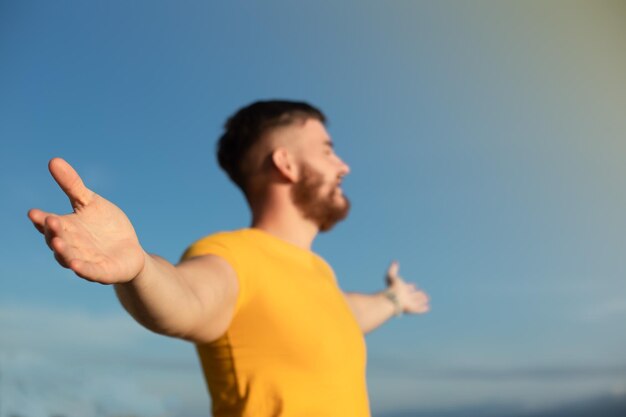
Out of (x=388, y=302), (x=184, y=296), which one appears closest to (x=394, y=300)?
(x=388, y=302)

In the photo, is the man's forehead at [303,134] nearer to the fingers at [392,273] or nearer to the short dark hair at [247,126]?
the short dark hair at [247,126]

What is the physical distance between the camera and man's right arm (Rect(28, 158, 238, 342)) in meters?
1.36

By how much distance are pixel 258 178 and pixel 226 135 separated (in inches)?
14.0

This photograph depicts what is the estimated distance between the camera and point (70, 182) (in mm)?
1422

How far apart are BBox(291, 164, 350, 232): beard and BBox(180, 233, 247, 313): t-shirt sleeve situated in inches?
21.6

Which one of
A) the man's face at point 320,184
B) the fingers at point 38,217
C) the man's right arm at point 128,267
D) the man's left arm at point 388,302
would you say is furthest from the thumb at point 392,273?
the fingers at point 38,217

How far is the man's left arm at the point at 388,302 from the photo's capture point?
12.2ft

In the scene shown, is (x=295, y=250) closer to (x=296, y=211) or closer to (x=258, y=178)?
(x=296, y=211)

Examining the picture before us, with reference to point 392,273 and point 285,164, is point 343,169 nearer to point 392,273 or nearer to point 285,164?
point 285,164

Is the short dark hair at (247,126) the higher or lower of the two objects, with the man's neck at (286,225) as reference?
higher

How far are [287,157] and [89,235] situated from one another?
5.18ft

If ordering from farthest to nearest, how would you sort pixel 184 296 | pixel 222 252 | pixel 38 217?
pixel 222 252 → pixel 184 296 → pixel 38 217

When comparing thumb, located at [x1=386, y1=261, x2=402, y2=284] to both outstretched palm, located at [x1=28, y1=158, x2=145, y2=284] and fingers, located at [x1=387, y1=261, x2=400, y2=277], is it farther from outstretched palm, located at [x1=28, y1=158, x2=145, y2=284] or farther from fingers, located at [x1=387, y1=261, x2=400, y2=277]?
outstretched palm, located at [x1=28, y1=158, x2=145, y2=284]

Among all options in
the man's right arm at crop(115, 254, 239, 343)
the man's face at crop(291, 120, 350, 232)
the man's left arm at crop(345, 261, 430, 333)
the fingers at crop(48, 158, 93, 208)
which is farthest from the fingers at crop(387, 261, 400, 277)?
the fingers at crop(48, 158, 93, 208)
